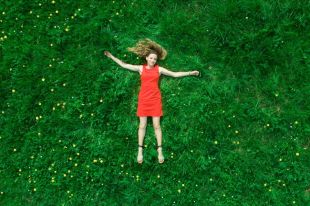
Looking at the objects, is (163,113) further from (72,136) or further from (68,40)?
(68,40)

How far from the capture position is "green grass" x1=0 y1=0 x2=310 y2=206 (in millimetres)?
6043

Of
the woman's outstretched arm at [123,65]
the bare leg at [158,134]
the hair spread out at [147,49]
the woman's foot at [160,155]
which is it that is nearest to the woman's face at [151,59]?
the hair spread out at [147,49]

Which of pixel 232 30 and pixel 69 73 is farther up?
pixel 232 30

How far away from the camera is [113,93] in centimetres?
626

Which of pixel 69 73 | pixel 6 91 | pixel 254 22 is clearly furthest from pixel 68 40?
pixel 254 22

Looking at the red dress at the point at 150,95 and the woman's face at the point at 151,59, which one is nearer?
the woman's face at the point at 151,59

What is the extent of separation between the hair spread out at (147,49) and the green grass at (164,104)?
0.14 metres

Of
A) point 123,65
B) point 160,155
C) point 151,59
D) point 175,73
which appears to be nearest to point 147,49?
point 151,59

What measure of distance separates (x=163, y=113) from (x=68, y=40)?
231cm

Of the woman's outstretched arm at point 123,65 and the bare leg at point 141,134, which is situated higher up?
the woman's outstretched arm at point 123,65

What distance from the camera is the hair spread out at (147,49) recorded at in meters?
6.08

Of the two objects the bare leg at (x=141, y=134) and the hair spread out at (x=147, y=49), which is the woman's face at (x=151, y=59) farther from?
the bare leg at (x=141, y=134)

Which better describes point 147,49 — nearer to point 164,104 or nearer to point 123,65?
point 123,65

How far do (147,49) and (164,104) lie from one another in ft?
3.51
